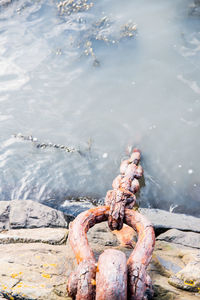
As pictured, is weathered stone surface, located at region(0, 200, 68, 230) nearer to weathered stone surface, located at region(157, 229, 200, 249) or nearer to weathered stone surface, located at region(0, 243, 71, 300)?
weathered stone surface, located at region(0, 243, 71, 300)

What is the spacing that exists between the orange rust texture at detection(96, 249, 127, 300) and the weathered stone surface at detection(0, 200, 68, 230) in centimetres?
162

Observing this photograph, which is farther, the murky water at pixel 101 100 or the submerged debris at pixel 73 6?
the submerged debris at pixel 73 6

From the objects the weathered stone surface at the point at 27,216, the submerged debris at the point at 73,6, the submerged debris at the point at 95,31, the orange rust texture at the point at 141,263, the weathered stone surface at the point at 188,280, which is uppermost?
the submerged debris at the point at 73,6

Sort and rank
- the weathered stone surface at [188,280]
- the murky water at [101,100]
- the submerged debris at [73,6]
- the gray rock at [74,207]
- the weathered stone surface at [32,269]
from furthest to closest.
→ 1. the submerged debris at [73,6]
2. the murky water at [101,100]
3. the gray rock at [74,207]
4. the weathered stone surface at [188,280]
5. the weathered stone surface at [32,269]

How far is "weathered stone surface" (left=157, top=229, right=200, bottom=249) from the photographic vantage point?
2.36 meters

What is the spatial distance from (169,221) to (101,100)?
10.2 feet

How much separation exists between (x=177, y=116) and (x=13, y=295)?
4300mm

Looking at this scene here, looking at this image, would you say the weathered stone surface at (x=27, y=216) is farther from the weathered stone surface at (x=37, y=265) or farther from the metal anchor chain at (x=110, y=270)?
the metal anchor chain at (x=110, y=270)

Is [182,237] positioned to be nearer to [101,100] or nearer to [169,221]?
[169,221]

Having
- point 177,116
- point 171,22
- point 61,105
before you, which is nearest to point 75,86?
point 61,105

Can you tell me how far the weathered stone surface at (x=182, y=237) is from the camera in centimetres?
236

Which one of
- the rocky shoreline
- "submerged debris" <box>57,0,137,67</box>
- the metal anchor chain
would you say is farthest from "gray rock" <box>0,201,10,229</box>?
"submerged debris" <box>57,0,137,67</box>

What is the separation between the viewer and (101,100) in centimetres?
493

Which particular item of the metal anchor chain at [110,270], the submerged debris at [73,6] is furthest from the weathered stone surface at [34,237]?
the submerged debris at [73,6]
